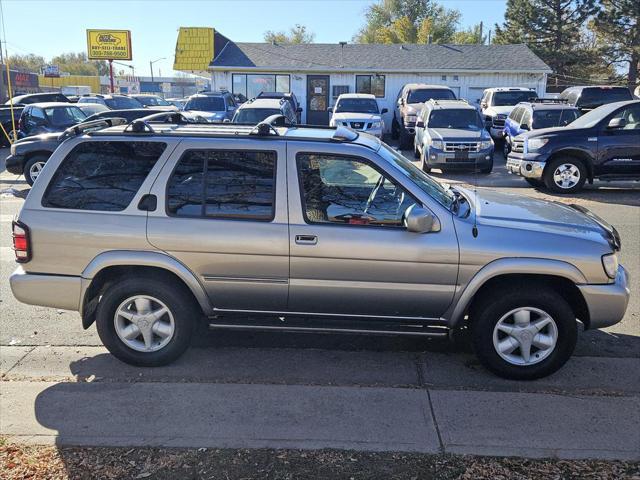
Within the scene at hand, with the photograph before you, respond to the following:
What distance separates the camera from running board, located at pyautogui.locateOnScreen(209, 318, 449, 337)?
165 inches

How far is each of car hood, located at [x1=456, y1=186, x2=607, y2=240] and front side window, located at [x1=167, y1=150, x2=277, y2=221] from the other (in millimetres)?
1596

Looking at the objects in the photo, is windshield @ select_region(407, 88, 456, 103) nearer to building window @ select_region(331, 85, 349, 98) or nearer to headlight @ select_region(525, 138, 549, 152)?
building window @ select_region(331, 85, 349, 98)

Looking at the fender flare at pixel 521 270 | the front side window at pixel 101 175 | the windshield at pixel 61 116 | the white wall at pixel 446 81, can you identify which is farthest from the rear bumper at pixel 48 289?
the white wall at pixel 446 81

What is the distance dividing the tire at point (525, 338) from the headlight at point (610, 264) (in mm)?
355

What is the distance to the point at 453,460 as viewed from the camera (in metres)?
3.23

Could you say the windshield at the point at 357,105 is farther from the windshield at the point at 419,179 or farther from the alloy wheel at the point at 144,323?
the alloy wheel at the point at 144,323

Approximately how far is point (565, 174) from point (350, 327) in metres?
9.40

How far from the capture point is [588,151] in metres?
11.8

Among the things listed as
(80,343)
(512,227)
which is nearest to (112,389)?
(80,343)

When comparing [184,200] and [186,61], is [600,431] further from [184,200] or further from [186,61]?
[186,61]

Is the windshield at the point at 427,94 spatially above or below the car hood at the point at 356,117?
above

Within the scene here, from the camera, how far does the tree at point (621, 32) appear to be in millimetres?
37938

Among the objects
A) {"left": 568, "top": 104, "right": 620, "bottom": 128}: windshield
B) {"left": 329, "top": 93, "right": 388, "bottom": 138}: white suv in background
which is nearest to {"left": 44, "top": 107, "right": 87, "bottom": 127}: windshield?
{"left": 329, "top": 93, "right": 388, "bottom": 138}: white suv in background

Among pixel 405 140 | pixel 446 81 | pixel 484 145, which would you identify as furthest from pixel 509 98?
pixel 484 145
